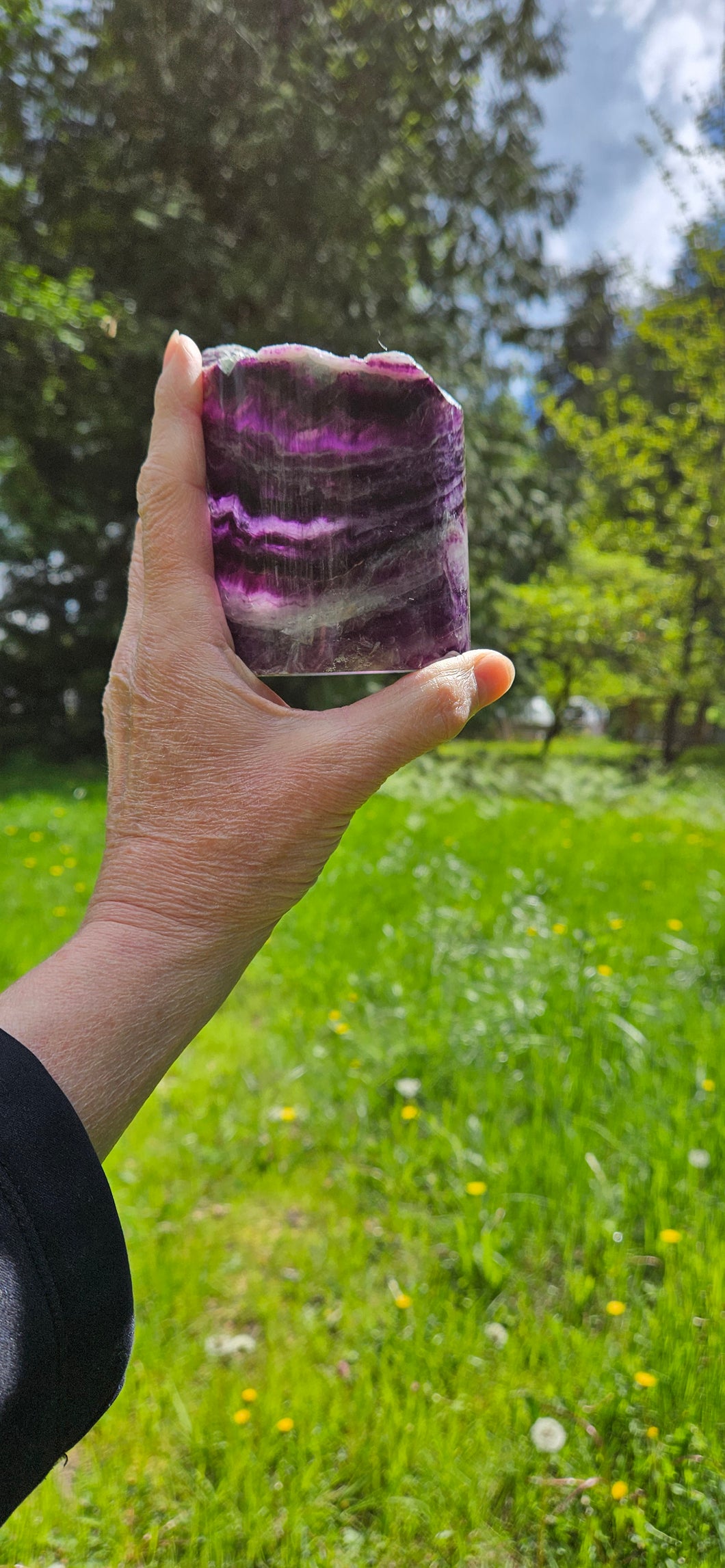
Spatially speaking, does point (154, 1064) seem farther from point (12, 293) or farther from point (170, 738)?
point (12, 293)

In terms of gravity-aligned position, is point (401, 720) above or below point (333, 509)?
below

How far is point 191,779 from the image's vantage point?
45.1 inches

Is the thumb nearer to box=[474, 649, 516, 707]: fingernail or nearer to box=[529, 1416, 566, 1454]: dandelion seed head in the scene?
box=[474, 649, 516, 707]: fingernail

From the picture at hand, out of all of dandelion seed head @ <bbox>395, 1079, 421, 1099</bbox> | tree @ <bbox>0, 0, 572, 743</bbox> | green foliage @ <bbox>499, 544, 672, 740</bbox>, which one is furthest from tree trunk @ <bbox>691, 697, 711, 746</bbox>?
dandelion seed head @ <bbox>395, 1079, 421, 1099</bbox>

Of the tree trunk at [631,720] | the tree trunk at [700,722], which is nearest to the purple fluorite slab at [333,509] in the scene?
Result: the tree trunk at [700,722]

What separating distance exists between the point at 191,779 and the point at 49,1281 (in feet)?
1.81

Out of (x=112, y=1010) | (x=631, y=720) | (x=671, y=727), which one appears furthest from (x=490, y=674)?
(x=631, y=720)

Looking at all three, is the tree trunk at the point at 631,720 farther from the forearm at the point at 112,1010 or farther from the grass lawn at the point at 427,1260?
the forearm at the point at 112,1010

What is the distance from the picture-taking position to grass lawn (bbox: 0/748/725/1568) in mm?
1658

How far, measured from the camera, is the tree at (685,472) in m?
11.7

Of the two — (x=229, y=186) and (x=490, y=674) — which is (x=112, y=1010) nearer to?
(x=490, y=674)

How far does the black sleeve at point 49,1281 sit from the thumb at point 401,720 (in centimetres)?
48

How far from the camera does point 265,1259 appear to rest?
2340 mm

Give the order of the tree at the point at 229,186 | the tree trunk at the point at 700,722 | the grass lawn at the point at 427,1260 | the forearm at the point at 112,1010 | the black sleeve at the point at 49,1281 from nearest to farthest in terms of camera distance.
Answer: the black sleeve at the point at 49,1281
the forearm at the point at 112,1010
the grass lawn at the point at 427,1260
the tree at the point at 229,186
the tree trunk at the point at 700,722
